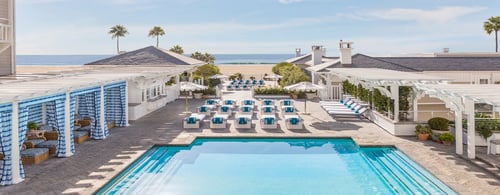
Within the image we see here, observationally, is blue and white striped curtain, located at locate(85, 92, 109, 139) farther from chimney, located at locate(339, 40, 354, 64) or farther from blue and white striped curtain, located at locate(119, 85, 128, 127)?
chimney, located at locate(339, 40, 354, 64)

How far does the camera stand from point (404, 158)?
1316 cm

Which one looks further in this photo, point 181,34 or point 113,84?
point 181,34

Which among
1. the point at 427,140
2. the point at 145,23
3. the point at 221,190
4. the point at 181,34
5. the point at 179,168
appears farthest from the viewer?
the point at 181,34

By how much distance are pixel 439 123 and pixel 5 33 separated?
1912 centimetres

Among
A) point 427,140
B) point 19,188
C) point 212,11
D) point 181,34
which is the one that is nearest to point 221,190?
point 19,188

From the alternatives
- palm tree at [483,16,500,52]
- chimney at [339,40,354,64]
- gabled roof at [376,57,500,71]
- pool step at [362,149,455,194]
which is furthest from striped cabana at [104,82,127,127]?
palm tree at [483,16,500,52]

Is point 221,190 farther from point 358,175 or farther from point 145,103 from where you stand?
point 145,103

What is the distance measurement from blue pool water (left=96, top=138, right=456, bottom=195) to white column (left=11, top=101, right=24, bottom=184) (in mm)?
2372

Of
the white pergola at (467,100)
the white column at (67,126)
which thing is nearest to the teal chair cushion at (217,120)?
the white column at (67,126)

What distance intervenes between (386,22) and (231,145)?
4666 cm

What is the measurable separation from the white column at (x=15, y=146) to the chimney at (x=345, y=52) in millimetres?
21951

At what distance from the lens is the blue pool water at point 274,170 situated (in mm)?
10625

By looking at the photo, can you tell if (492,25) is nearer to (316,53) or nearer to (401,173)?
(316,53)

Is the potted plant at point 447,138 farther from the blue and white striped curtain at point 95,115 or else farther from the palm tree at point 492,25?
the palm tree at point 492,25
